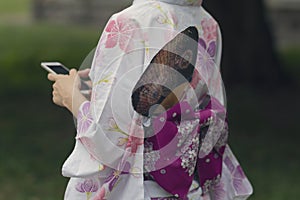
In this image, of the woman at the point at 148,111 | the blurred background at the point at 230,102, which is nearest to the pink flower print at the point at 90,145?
the woman at the point at 148,111

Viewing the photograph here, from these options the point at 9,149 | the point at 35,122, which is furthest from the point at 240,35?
the point at 9,149

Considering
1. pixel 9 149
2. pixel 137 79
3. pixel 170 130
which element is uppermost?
pixel 137 79

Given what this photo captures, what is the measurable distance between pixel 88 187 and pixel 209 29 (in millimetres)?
759

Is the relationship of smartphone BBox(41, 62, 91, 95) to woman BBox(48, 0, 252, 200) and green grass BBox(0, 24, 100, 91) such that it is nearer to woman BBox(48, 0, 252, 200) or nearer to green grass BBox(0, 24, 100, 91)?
woman BBox(48, 0, 252, 200)

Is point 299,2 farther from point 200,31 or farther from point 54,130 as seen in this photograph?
point 200,31

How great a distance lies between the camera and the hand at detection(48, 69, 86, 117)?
8.93ft

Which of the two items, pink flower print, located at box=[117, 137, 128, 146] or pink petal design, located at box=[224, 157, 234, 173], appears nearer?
pink flower print, located at box=[117, 137, 128, 146]

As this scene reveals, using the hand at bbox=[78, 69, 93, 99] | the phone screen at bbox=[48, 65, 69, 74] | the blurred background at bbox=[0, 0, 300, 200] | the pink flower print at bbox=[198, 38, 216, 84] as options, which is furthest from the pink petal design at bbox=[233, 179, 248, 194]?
the blurred background at bbox=[0, 0, 300, 200]

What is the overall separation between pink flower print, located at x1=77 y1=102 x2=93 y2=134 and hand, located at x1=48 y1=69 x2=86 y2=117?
5 cm

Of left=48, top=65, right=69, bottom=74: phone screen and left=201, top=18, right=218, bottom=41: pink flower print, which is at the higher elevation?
left=201, top=18, right=218, bottom=41: pink flower print

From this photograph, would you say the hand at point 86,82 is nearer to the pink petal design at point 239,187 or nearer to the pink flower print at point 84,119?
the pink flower print at point 84,119

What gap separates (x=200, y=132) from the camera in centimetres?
279

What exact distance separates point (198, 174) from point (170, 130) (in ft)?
0.84

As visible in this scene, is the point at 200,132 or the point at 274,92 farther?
the point at 274,92
